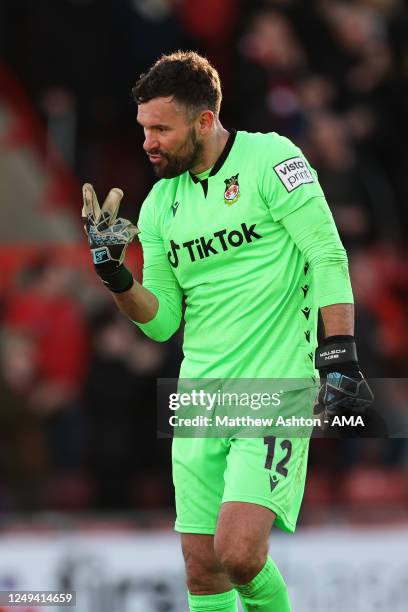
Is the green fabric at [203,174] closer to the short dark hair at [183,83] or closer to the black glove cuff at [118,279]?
the short dark hair at [183,83]

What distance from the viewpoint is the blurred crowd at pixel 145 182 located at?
936 centimetres

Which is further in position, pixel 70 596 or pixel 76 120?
pixel 76 120

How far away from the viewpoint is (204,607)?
5453 millimetres

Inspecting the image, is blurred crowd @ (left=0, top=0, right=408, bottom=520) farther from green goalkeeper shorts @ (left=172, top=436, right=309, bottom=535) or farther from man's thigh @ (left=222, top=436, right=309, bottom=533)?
man's thigh @ (left=222, top=436, right=309, bottom=533)

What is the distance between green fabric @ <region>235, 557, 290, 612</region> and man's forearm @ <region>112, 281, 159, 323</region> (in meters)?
1.19

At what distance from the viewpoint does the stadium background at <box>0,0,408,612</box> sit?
8398 mm

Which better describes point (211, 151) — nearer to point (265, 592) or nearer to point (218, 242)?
point (218, 242)

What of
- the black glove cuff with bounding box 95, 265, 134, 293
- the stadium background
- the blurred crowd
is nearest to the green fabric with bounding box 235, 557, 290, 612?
the black glove cuff with bounding box 95, 265, 134, 293

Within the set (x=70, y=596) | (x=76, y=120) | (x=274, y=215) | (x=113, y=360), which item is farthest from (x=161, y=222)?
(x=76, y=120)

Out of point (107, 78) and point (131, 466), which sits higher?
point (107, 78)

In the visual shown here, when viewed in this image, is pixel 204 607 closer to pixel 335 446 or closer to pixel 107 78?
pixel 335 446

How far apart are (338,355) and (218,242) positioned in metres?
0.73

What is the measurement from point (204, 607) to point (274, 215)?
5.48 ft

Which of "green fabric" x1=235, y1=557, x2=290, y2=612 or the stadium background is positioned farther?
the stadium background
